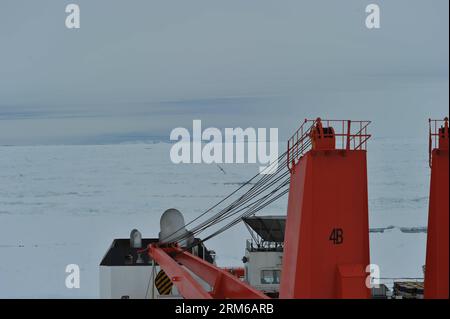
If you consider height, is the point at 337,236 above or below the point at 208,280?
above

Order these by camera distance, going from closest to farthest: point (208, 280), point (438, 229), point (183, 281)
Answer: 1. point (438, 229)
2. point (183, 281)
3. point (208, 280)

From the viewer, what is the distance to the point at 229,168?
209 ft

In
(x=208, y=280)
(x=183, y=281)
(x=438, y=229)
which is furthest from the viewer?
(x=208, y=280)

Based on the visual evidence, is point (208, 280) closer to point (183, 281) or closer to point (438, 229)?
point (183, 281)

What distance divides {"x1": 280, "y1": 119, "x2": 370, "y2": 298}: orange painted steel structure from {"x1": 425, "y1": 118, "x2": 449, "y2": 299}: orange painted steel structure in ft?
2.10

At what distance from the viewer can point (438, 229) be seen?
620 centimetres

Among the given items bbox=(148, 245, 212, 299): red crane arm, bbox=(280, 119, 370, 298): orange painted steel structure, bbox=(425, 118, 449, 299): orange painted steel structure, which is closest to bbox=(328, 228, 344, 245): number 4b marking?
bbox=(280, 119, 370, 298): orange painted steel structure

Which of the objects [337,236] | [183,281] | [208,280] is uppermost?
[337,236]

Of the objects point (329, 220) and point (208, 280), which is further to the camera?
point (208, 280)

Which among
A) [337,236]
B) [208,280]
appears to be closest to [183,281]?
[208,280]

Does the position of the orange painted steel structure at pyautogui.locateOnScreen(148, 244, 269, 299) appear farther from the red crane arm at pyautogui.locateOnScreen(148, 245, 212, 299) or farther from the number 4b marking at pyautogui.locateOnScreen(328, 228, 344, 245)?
the number 4b marking at pyautogui.locateOnScreen(328, 228, 344, 245)

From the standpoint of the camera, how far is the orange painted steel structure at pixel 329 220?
6.26 m

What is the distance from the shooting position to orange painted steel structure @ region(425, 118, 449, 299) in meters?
6.17

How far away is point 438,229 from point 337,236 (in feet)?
3.19
